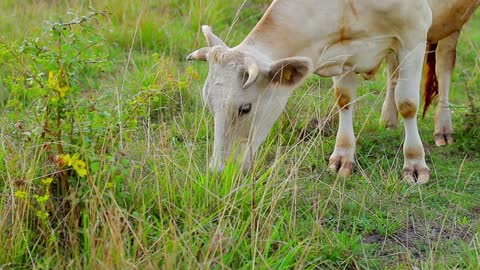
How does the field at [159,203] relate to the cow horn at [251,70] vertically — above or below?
below

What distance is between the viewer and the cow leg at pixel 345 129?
6.01 metres

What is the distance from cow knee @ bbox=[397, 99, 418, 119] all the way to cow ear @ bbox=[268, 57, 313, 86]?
1.00m

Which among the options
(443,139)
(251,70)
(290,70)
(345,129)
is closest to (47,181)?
(251,70)

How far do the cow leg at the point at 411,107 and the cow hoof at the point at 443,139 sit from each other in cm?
76

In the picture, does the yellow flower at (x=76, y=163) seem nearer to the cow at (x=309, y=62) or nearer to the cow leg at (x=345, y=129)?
the cow at (x=309, y=62)

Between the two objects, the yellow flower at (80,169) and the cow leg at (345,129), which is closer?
the yellow flower at (80,169)

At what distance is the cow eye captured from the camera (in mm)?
5035

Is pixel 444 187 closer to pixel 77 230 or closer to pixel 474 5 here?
pixel 474 5

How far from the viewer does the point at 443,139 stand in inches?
263

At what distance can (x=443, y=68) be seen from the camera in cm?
700

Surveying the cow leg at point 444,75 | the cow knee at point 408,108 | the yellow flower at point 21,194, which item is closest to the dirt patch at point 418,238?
the cow knee at point 408,108

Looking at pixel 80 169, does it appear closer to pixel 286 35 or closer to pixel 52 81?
pixel 52 81

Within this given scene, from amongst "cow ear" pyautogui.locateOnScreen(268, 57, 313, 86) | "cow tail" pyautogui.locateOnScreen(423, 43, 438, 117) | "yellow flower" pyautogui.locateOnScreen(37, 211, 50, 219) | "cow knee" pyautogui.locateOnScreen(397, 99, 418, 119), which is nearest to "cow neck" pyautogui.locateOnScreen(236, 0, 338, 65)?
"cow ear" pyautogui.locateOnScreen(268, 57, 313, 86)

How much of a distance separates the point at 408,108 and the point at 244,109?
1314 millimetres
